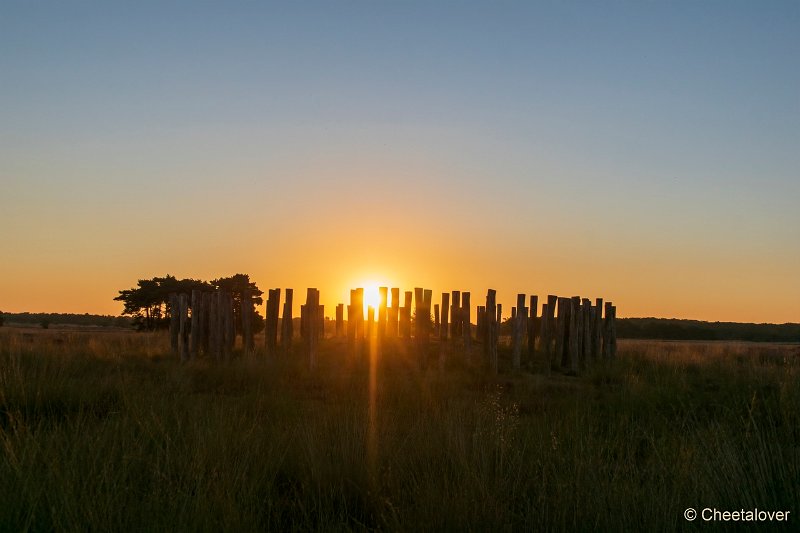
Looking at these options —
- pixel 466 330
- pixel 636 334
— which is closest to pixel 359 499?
pixel 466 330

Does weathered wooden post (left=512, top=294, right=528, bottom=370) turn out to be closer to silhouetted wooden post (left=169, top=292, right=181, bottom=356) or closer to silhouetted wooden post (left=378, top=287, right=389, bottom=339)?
silhouetted wooden post (left=378, top=287, right=389, bottom=339)

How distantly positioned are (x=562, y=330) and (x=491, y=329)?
6.63ft

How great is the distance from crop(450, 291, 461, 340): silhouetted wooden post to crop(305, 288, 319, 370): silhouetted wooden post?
3.21 m

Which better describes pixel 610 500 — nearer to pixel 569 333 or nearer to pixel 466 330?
pixel 466 330

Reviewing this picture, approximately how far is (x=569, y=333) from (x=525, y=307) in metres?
1.30

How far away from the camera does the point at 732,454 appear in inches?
186

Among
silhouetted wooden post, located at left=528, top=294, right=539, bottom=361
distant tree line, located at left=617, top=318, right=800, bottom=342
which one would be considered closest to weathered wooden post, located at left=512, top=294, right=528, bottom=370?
silhouetted wooden post, located at left=528, top=294, right=539, bottom=361

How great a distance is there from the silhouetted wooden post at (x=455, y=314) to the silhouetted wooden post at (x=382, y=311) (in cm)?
162

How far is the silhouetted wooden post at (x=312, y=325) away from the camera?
1528 centimetres

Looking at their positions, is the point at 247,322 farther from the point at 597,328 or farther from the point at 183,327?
the point at 597,328

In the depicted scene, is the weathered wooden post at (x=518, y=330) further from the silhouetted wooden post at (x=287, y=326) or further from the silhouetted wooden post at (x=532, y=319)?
the silhouetted wooden post at (x=287, y=326)

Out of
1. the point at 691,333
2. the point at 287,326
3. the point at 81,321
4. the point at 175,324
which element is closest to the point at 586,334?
the point at 287,326

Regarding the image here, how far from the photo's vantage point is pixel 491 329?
52.1 feet

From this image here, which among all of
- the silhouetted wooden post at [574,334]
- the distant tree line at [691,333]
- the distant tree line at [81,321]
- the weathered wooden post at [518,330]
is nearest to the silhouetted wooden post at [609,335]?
the silhouetted wooden post at [574,334]
